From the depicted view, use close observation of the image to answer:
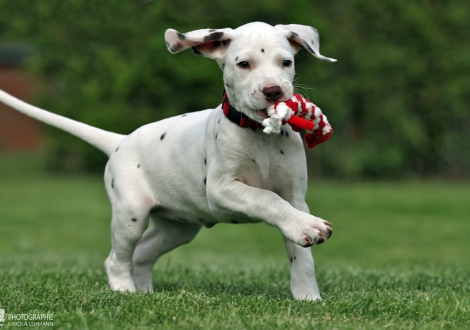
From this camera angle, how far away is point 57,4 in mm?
15859

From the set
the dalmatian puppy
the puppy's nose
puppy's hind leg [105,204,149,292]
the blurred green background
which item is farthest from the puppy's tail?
the blurred green background

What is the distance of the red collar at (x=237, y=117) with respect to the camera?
4953mm

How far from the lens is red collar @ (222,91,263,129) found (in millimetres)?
4953

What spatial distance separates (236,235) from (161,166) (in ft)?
44.9

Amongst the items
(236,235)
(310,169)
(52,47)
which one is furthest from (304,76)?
(236,235)

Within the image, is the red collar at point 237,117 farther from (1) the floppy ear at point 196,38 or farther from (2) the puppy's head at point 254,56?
(1) the floppy ear at point 196,38

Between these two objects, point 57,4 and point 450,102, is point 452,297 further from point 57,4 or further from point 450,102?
point 450,102

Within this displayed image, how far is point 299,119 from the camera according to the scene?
4.76 m

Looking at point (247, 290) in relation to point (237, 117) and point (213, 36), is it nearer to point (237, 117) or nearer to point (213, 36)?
point (237, 117)

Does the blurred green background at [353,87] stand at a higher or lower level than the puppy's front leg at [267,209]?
lower

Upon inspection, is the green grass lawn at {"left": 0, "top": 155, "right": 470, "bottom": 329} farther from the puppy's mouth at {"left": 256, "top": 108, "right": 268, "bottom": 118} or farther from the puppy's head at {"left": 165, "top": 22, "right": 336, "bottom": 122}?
the puppy's head at {"left": 165, "top": 22, "right": 336, "bottom": 122}

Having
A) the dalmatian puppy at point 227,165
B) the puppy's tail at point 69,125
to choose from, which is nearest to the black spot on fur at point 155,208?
the dalmatian puppy at point 227,165

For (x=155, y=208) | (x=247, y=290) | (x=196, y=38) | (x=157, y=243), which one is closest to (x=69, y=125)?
(x=155, y=208)

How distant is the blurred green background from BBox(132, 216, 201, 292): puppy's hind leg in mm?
21182
